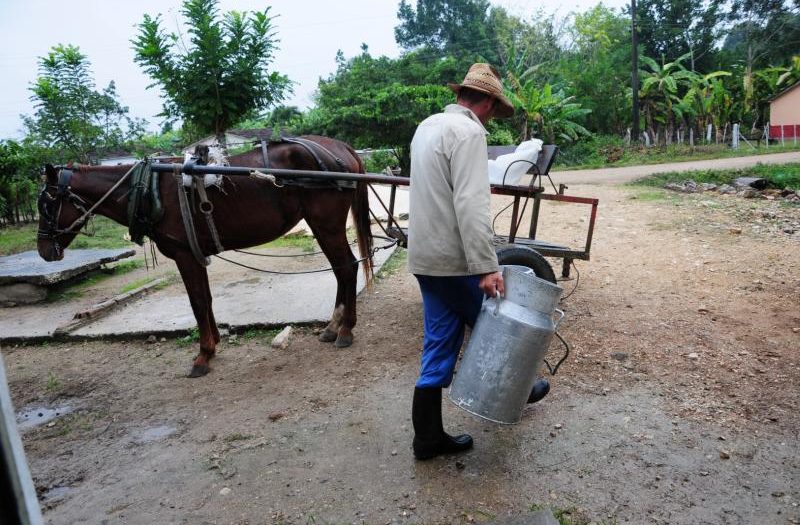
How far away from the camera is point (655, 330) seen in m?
4.30

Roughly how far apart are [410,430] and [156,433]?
63.9 inches

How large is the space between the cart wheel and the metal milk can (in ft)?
3.89

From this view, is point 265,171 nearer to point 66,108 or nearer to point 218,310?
point 218,310

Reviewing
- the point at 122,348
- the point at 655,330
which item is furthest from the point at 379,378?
the point at 122,348

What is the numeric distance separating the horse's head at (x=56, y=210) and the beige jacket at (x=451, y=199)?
3.05 m

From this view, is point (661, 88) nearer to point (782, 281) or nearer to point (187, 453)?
point (782, 281)

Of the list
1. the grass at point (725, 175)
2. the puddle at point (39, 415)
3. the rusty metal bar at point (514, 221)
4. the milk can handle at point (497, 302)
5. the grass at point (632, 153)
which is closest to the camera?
the milk can handle at point (497, 302)

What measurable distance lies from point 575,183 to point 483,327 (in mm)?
13204

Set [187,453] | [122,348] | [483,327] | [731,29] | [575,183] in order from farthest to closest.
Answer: [731,29] < [575,183] < [122,348] < [187,453] < [483,327]

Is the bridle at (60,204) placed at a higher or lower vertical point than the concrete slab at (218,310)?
higher

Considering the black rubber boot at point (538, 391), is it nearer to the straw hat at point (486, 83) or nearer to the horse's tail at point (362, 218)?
the straw hat at point (486, 83)

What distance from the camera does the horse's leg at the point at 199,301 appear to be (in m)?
4.27

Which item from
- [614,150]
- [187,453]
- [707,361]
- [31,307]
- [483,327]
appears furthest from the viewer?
[614,150]

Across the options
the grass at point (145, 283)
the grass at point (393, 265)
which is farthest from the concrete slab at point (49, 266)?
the grass at point (393, 265)
